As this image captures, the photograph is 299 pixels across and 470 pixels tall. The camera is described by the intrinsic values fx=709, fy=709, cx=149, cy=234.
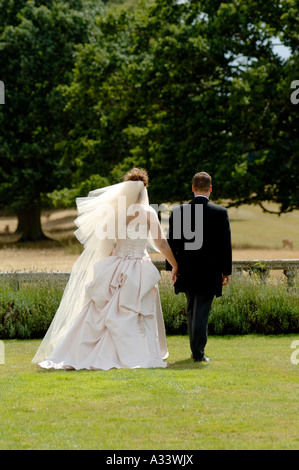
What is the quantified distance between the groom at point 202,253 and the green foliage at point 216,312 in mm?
2321

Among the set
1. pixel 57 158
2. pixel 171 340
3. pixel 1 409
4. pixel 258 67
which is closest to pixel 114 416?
pixel 1 409

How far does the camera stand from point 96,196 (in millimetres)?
8570

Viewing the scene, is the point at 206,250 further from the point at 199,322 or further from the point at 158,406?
the point at 158,406

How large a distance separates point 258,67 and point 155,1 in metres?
6.18

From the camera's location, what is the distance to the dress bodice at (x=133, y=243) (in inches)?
314

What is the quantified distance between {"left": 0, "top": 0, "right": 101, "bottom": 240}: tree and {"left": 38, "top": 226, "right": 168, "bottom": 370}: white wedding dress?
88.1ft

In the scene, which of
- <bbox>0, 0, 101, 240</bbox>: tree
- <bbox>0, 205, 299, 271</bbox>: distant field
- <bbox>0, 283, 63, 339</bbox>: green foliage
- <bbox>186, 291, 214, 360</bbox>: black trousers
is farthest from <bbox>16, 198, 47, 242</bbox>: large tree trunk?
<bbox>186, 291, 214, 360</bbox>: black trousers

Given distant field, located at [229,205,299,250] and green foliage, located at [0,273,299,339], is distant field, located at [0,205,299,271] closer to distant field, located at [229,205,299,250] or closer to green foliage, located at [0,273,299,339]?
distant field, located at [229,205,299,250]

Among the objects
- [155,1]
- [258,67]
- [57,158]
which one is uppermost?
[155,1]

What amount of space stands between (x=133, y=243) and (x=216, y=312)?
2.62m

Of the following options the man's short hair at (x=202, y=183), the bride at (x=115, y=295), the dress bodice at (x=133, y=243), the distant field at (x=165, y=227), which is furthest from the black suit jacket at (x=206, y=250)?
the distant field at (x=165, y=227)

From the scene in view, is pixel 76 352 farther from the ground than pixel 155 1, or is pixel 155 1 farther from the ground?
pixel 155 1

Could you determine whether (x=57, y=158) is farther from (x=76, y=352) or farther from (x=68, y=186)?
(x=76, y=352)

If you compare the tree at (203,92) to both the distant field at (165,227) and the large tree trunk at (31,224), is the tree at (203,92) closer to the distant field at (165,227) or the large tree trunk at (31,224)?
the distant field at (165,227)
